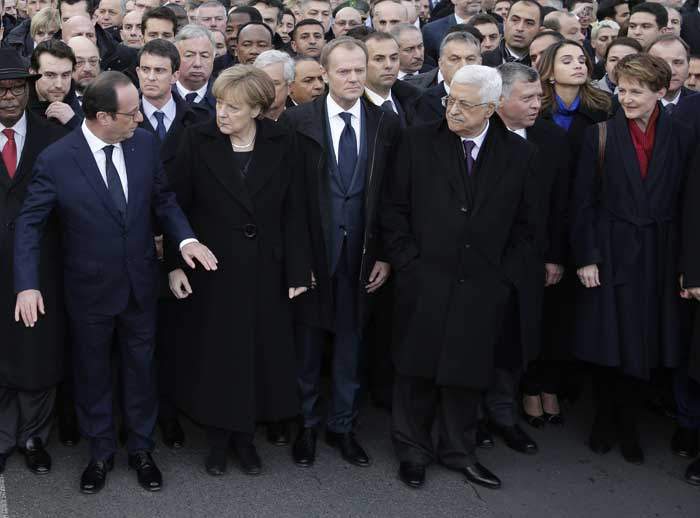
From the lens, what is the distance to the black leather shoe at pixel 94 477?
5.04 meters

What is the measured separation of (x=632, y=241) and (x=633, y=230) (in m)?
0.06

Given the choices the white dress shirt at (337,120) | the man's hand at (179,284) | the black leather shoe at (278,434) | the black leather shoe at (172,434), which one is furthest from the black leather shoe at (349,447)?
the white dress shirt at (337,120)

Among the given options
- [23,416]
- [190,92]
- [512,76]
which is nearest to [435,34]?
[190,92]

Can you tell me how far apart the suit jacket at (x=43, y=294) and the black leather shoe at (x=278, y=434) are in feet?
4.05

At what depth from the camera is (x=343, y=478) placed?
533 centimetres

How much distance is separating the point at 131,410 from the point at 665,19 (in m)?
5.74

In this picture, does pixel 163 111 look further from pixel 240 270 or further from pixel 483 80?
pixel 483 80

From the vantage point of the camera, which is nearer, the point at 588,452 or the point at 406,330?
the point at 406,330

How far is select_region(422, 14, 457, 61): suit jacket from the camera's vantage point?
9422 millimetres

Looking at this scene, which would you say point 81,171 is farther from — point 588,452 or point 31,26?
point 31,26

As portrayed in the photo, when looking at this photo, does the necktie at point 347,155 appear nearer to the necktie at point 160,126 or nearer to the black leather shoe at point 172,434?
the necktie at point 160,126

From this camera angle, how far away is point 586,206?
5.59 meters

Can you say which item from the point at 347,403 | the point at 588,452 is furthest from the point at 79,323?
the point at 588,452

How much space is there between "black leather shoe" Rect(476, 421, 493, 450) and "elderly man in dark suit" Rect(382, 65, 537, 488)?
1.56ft
